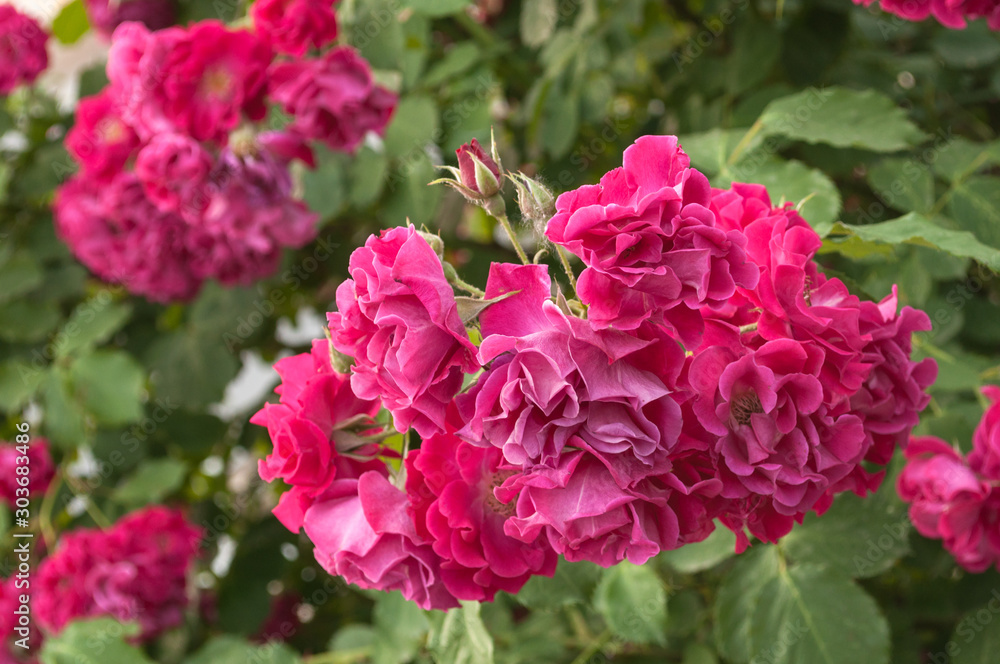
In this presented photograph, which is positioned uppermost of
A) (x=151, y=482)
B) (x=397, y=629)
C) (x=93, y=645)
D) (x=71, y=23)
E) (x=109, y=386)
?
(x=71, y=23)

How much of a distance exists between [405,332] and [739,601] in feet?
2.09

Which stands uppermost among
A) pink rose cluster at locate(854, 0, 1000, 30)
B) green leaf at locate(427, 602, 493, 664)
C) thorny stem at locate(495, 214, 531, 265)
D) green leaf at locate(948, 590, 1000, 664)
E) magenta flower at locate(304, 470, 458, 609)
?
pink rose cluster at locate(854, 0, 1000, 30)

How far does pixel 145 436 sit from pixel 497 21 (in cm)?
132

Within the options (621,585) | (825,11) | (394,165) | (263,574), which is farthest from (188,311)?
(825,11)

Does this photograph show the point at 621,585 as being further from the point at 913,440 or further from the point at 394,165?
the point at 394,165

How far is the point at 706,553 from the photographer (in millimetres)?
951

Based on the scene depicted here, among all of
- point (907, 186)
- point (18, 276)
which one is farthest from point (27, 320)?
point (907, 186)

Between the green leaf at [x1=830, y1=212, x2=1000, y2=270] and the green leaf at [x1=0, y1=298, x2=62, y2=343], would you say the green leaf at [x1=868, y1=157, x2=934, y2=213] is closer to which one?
the green leaf at [x1=830, y1=212, x2=1000, y2=270]

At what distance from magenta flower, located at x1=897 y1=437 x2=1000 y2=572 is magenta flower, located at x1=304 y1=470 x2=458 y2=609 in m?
0.55

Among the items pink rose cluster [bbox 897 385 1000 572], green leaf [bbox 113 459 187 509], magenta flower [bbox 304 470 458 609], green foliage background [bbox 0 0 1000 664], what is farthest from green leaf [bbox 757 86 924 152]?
green leaf [bbox 113 459 187 509]

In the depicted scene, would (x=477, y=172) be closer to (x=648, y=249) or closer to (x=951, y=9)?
(x=648, y=249)

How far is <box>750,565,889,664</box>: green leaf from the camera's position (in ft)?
2.76

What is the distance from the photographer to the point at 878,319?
0.65 meters

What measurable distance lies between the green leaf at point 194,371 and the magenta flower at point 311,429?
1.24 meters
